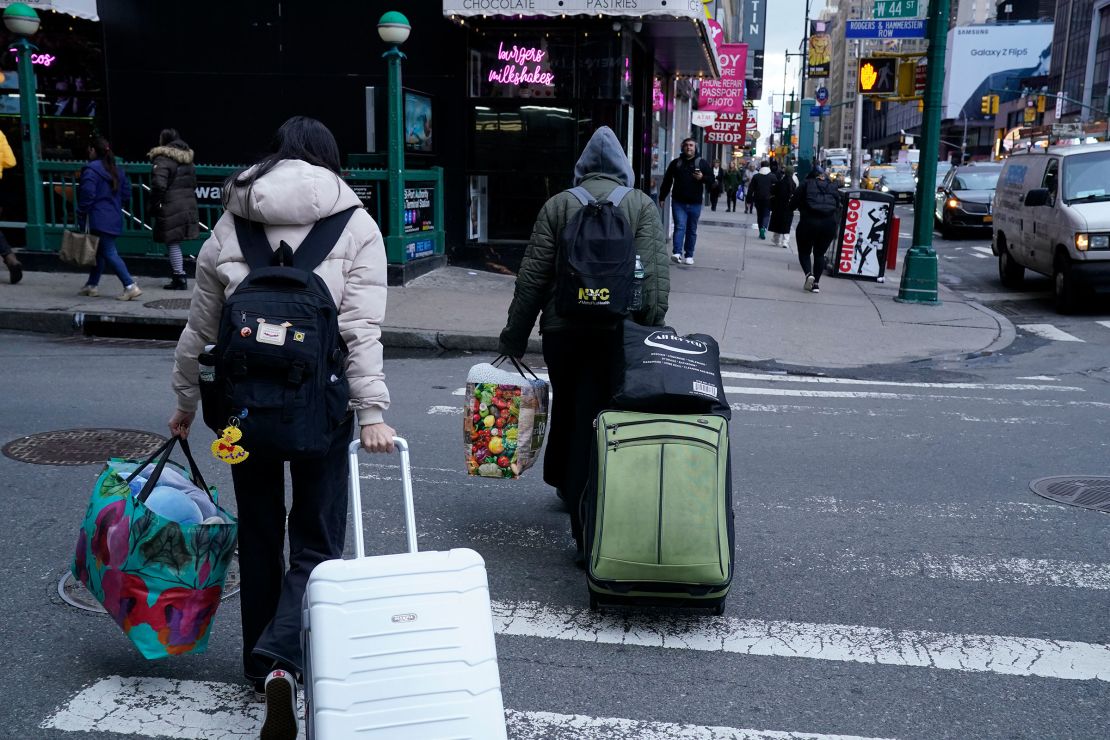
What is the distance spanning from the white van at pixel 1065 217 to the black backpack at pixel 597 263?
1105cm

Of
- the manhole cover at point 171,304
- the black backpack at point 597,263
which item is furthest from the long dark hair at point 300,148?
the manhole cover at point 171,304

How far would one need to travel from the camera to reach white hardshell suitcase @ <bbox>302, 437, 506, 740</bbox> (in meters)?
2.44

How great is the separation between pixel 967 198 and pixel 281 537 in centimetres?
2565

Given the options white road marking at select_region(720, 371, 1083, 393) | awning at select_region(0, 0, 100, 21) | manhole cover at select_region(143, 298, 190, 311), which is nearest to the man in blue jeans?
white road marking at select_region(720, 371, 1083, 393)

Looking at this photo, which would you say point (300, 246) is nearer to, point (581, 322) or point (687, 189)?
point (581, 322)

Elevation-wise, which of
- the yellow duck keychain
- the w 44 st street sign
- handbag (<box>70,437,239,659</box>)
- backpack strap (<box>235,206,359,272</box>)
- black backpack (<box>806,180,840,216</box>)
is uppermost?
the w 44 st street sign

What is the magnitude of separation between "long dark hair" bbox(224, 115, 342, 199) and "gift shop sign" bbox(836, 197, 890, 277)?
48.6 ft

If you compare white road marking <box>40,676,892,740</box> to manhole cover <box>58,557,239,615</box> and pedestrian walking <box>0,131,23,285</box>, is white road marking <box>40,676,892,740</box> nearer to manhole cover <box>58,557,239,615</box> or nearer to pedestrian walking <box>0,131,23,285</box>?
manhole cover <box>58,557,239,615</box>

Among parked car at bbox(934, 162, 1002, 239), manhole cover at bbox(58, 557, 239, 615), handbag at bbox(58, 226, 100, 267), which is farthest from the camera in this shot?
parked car at bbox(934, 162, 1002, 239)

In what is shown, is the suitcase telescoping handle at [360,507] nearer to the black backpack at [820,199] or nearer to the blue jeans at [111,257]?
the blue jeans at [111,257]

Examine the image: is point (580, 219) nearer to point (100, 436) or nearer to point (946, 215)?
point (100, 436)

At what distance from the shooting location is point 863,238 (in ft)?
56.1

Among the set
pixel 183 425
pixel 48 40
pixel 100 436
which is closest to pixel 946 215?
pixel 48 40

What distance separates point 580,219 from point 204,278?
1.88 metres
